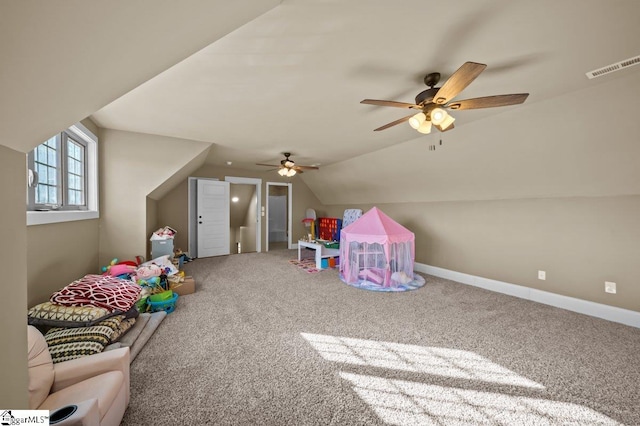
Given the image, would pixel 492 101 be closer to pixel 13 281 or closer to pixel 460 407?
pixel 460 407

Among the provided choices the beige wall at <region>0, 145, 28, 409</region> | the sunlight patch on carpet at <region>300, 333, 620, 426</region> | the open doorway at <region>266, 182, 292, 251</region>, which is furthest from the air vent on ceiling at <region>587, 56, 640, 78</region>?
the open doorway at <region>266, 182, 292, 251</region>

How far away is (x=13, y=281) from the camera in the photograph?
2.82ft

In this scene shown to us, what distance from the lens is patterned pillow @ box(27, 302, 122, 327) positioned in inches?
74.8

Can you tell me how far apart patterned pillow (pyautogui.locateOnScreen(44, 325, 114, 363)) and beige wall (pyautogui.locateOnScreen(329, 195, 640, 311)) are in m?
4.90

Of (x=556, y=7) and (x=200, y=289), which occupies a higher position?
(x=556, y=7)

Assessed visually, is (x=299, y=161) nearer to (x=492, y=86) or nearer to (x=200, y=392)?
(x=492, y=86)

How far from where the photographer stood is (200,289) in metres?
3.86

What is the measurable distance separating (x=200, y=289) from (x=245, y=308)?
1.16 m

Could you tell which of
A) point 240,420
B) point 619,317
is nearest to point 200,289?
point 240,420

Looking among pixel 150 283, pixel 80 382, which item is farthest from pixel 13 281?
pixel 150 283

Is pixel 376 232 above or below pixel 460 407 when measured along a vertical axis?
above

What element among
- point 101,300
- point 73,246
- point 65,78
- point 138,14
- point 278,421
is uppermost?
point 138,14

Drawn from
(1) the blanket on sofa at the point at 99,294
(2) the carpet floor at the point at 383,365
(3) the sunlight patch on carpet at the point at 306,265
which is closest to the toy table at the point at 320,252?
(3) the sunlight patch on carpet at the point at 306,265

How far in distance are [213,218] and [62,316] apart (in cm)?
453
